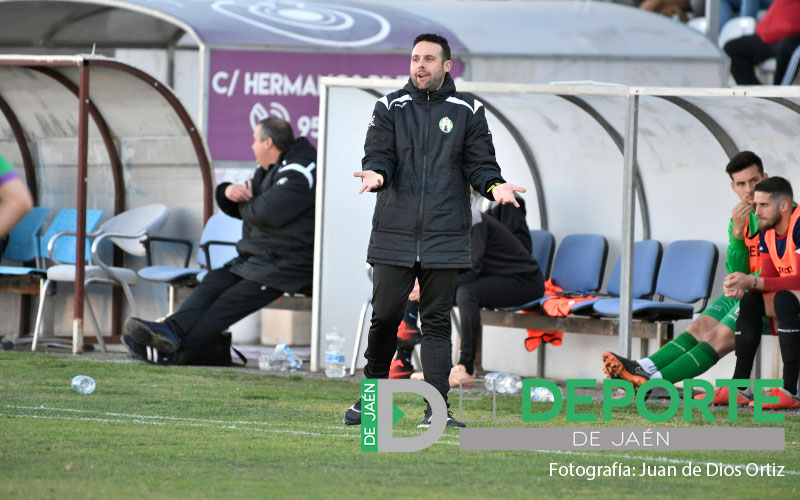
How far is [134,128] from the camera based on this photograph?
13.2 metres

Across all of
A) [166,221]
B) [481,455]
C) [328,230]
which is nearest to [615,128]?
[328,230]

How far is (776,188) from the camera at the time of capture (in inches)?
365

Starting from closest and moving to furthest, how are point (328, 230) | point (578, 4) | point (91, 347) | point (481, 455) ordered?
point (481, 455), point (328, 230), point (91, 347), point (578, 4)

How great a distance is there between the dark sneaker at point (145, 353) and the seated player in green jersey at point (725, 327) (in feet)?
11.4

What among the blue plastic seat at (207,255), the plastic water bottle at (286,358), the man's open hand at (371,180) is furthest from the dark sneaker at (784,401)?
the blue plastic seat at (207,255)

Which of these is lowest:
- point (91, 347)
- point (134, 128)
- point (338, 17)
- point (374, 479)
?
point (91, 347)

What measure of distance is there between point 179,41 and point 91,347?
433 cm

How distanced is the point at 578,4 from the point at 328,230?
6.88 meters

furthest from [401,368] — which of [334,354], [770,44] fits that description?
[770,44]

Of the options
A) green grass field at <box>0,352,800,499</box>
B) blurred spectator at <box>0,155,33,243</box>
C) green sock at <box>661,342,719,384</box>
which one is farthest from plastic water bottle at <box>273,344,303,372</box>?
blurred spectator at <box>0,155,33,243</box>

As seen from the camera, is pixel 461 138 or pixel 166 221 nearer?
pixel 461 138

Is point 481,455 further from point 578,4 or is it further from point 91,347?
point 578,4

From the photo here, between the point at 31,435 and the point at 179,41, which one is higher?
the point at 179,41

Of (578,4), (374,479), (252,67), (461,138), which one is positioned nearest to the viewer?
(374,479)
